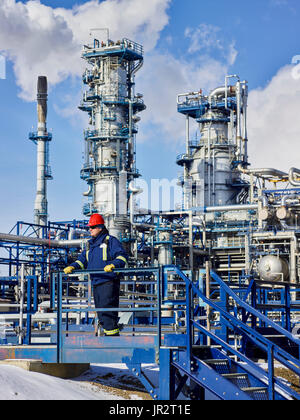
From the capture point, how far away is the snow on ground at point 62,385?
24.0 feet

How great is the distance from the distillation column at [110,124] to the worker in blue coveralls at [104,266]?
106 feet

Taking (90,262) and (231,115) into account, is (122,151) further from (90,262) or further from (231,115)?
(90,262)

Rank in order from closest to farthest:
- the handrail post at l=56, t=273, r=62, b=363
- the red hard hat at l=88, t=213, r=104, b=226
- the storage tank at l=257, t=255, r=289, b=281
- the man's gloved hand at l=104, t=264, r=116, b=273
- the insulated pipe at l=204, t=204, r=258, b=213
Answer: the man's gloved hand at l=104, t=264, r=116, b=273 → the handrail post at l=56, t=273, r=62, b=363 → the red hard hat at l=88, t=213, r=104, b=226 → the storage tank at l=257, t=255, r=289, b=281 → the insulated pipe at l=204, t=204, r=258, b=213

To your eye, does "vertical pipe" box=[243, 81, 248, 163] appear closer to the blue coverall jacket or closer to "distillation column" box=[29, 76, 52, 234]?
"distillation column" box=[29, 76, 52, 234]

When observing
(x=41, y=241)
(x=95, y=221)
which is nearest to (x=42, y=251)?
(x=41, y=241)

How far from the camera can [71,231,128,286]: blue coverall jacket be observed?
831cm

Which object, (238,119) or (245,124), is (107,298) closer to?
(238,119)

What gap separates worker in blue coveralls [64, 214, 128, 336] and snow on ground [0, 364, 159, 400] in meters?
0.84

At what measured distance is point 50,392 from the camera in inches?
300

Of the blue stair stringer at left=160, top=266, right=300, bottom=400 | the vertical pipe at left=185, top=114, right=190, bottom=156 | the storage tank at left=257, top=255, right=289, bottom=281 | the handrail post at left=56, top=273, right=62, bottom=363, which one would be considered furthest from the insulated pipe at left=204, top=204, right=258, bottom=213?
the blue stair stringer at left=160, top=266, right=300, bottom=400

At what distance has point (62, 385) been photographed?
8289 mm

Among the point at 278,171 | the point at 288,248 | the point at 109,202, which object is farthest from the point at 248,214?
the point at 109,202
